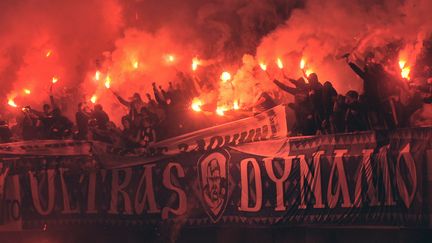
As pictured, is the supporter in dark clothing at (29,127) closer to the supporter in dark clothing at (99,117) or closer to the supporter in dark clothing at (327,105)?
the supporter in dark clothing at (99,117)

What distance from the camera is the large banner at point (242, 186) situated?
764cm

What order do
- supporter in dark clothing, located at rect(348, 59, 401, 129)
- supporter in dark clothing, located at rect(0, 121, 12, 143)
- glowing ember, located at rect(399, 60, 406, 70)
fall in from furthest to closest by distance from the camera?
supporter in dark clothing, located at rect(0, 121, 12, 143), glowing ember, located at rect(399, 60, 406, 70), supporter in dark clothing, located at rect(348, 59, 401, 129)

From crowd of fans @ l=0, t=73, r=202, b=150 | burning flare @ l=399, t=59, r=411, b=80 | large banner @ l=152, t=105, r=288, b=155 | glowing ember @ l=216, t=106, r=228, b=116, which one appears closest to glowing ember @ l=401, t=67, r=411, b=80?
burning flare @ l=399, t=59, r=411, b=80

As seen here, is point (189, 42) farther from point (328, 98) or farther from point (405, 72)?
point (405, 72)

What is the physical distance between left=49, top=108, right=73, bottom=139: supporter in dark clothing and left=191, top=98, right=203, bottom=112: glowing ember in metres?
2.15

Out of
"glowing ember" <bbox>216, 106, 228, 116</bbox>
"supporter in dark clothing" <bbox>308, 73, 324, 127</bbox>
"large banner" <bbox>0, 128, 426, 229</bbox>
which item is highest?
"glowing ember" <bbox>216, 106, 228, 116</bbox>

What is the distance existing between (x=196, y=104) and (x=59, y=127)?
2334 millimetres

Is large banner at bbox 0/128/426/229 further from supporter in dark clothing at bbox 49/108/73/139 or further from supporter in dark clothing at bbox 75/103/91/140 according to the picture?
supporter in dark clothing at bbox 75/103/91/140

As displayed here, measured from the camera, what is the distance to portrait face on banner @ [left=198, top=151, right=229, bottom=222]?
8.66 m

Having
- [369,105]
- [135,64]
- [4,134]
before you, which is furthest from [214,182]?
[135,64]

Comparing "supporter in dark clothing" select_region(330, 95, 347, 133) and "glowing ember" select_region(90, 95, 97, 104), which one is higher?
"glowing ember" select_region(90, 95, 97, 104)

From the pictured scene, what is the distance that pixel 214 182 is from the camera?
343 inches

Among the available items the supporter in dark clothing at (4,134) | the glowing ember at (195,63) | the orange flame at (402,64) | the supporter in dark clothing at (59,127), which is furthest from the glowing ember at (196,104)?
the supporter in dark clothing at (4,134)

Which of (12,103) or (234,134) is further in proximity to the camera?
(12,103)
